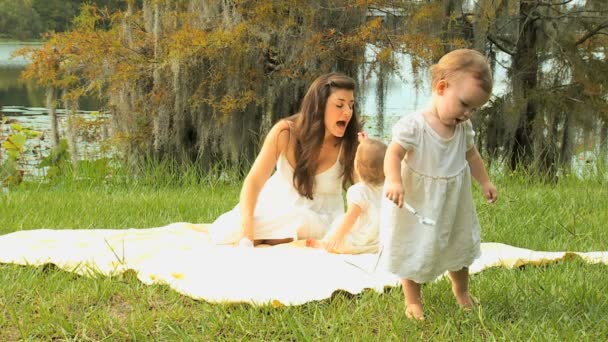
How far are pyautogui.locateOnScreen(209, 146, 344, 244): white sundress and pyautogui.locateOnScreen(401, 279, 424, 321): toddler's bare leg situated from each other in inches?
65.1

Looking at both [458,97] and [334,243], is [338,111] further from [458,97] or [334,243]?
[458,97]

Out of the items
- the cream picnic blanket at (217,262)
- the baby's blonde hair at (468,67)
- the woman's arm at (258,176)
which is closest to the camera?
the baby's blonde hair at (468,67)

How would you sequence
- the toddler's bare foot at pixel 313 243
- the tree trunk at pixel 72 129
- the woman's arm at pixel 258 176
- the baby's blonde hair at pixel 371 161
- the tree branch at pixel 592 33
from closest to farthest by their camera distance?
the baby's blonde hair at pixel 371 161
the toddler's bare foot at pixel 313 243
the woman's arm at pixel 258 176
the tree branch at pixel 592 33
the tree trunk at pixel 72 129

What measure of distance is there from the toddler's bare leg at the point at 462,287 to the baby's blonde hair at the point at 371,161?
1111mm

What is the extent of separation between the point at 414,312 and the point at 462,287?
23 cm

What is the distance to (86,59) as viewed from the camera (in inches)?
324

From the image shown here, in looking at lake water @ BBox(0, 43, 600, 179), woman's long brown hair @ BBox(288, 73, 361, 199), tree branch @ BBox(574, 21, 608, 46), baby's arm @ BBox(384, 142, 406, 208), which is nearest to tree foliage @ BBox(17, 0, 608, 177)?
tree branch @ BBox(574, 21, 608, 46)

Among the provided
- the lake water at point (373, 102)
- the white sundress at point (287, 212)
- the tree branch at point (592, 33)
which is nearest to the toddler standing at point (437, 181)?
the lake water at point (373, 102)

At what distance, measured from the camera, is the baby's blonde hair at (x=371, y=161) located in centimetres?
406

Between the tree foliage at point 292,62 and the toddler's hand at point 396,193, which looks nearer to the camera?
the toddler's hand at point 396,193

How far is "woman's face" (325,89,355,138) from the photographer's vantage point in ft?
14.6

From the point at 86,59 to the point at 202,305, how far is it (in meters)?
5.53

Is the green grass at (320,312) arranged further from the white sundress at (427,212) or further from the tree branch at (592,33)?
the tree branch at (592,33)

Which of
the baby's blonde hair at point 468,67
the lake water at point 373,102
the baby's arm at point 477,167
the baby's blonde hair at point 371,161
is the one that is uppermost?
the baby's blonde hair at point 468,67
